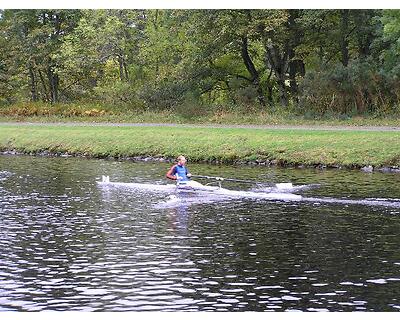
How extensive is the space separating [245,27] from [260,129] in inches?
453

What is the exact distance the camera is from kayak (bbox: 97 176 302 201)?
24.9 metres

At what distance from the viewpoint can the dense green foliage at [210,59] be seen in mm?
47281

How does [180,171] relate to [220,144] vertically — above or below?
below

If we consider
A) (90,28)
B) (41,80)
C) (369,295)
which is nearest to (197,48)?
(90,28)

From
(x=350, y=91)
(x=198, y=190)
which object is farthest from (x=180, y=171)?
(x=350, y=91)

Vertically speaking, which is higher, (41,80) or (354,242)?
(41,80)

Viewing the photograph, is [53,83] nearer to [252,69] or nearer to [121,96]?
[121,96]

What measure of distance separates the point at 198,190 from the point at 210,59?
3037cm

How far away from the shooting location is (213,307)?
41.3 ft

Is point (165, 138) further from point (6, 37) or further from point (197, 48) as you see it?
point (6, 37)

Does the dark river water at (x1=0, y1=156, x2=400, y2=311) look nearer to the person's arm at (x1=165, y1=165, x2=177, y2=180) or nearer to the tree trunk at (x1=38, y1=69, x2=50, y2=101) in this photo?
the person's arm at (x1=165, y1=165, x2=177, y2=180)

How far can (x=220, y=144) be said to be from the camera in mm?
39438

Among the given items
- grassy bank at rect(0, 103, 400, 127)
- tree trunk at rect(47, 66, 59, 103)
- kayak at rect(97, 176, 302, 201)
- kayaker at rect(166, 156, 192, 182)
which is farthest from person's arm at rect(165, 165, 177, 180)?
tree trunk at rect(47, 66, 59, 103)

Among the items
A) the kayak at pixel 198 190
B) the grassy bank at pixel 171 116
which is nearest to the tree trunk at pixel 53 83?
the grassy bank at pixel 171 116
